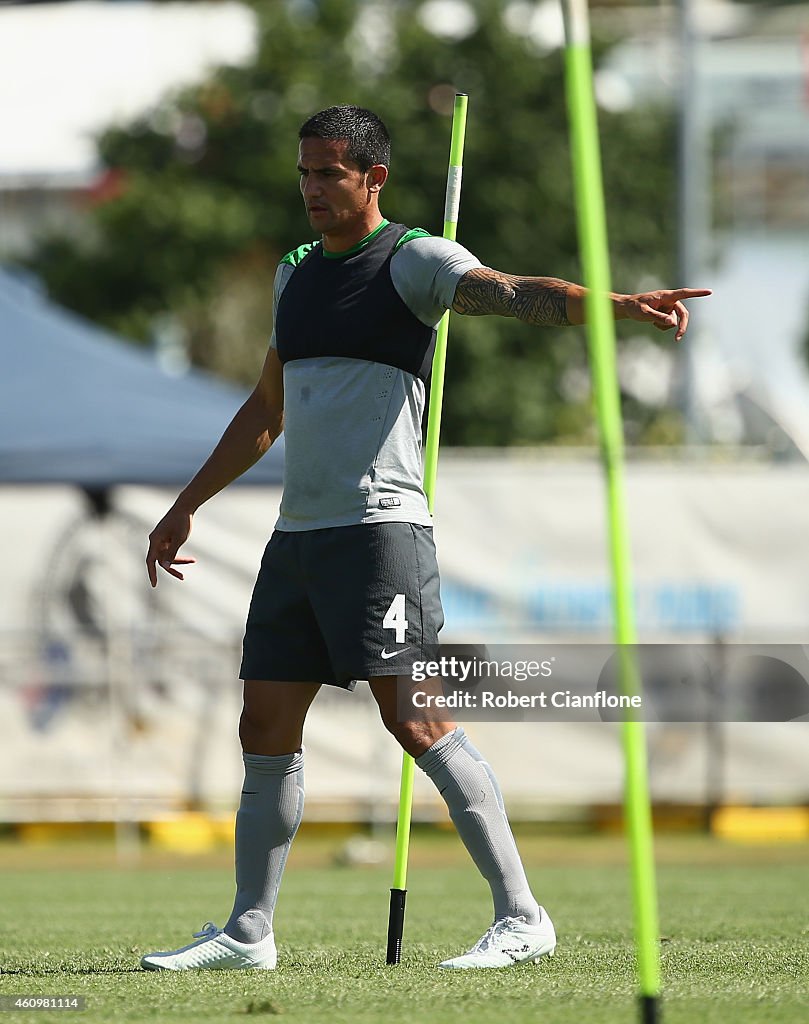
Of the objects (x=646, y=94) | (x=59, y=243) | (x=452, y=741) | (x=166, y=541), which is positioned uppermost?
(x=646, y=94)

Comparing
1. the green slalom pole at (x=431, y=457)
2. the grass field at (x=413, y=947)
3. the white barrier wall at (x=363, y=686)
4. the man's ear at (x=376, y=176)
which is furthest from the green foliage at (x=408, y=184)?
the man's ear at (x=376, y=176)

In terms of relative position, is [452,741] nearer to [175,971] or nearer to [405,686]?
[405,686]

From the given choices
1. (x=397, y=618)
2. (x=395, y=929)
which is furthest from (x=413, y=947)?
(x=397, y=618)

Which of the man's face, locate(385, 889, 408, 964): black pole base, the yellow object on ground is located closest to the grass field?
locate(385, 889, 408, 964): black pole base

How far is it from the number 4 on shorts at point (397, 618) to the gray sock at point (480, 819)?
0.29m

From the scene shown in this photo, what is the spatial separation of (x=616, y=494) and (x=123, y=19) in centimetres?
3273

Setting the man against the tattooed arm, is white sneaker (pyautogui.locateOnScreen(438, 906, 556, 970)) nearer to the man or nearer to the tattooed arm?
the man

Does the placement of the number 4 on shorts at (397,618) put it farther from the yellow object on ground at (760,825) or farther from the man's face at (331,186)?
the yellow object on ground at (760,825)

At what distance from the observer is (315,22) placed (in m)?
24.8

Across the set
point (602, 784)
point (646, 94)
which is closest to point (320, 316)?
point (602, 784)

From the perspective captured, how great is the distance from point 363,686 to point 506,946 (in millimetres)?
7338

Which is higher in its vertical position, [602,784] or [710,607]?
[710,607]

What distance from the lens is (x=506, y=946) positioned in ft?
14.4

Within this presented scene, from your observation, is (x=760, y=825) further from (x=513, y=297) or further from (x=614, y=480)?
(x=614, y=480)
